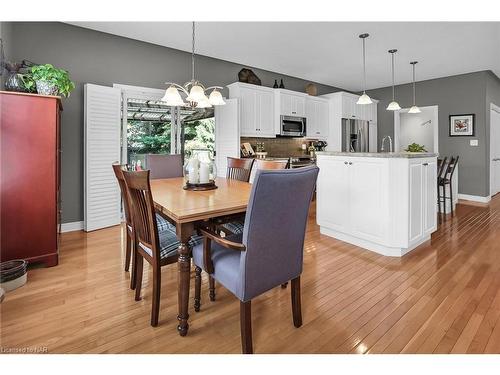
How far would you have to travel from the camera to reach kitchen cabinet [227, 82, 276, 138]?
496 cm

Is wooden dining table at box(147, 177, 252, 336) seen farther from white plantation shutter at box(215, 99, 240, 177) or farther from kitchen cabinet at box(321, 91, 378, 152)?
kitchen cabinet at box(321, 91, 378, 152)

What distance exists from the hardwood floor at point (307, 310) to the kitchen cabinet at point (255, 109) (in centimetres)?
289

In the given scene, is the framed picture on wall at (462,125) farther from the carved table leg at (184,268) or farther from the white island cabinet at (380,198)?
the carved table leg at (184,268)

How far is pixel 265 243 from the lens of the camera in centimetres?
143

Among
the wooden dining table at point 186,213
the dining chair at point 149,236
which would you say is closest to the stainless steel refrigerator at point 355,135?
the wooden dining table at point 186,213

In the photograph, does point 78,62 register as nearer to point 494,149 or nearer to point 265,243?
point 265,243

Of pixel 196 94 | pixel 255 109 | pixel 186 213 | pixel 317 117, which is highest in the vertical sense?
pixel 317 117

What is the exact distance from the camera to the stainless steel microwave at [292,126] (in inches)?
220

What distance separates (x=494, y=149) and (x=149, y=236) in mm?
7537

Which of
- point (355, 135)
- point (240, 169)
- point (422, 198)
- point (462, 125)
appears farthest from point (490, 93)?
point (240, 169)

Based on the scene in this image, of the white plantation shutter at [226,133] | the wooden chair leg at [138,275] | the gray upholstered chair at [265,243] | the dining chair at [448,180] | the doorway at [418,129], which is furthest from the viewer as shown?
the doorway at [418,129]

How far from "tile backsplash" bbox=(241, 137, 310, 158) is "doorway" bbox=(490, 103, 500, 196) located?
12.4 feet
